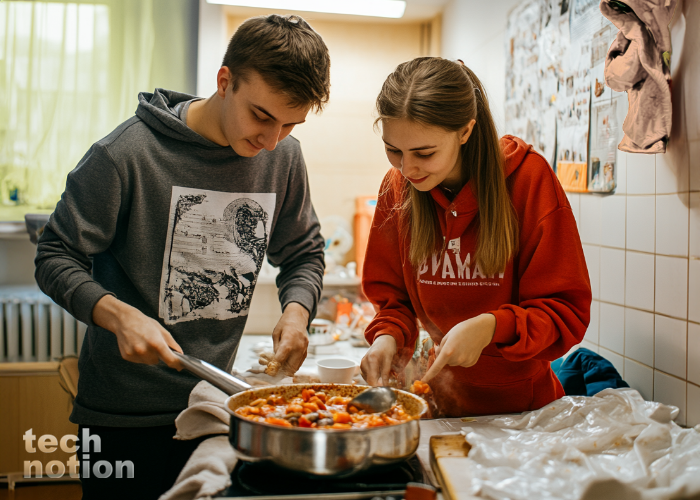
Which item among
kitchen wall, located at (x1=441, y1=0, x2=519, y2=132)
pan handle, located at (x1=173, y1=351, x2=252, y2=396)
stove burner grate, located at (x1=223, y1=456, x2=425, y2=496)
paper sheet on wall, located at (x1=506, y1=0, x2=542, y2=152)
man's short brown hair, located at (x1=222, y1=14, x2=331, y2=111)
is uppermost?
kitchen wall, located at (x1=441, y1=0, x2=519, y2=132)

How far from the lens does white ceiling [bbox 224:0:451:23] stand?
3.35 m

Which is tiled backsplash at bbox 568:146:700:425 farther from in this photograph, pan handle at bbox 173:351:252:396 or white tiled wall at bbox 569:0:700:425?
pan handle at bbox 173:351:252:396

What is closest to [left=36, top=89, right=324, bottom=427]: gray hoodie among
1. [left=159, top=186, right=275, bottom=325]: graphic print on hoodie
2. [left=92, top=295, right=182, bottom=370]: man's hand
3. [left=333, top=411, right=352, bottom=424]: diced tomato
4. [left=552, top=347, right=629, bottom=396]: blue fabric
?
[left=159, top=186, right=275, bottom=325]: graphic print on hoodie

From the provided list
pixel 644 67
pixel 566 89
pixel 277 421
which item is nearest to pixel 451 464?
pixel 277 421

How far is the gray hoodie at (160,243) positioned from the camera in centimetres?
118

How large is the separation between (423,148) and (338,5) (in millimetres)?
2091

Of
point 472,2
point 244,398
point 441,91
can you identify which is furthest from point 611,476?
point 472,2

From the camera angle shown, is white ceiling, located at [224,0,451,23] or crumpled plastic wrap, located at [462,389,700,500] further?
white ceiling, located at [224,0,451,23]

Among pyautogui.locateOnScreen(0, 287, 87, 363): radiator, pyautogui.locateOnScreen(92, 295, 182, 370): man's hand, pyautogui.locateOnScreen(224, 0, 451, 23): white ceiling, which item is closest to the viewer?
pyautogui.locateOnScreen(92, 295, 182, 370): man's hand

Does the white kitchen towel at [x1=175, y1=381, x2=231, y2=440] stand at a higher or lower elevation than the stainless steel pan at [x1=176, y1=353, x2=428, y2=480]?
lower

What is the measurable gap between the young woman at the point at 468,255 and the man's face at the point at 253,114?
8.9 inches

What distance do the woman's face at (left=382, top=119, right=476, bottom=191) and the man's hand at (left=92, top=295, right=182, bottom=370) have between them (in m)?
0.62

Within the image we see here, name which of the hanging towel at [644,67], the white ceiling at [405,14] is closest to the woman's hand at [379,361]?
the hanging towel at [644,67]

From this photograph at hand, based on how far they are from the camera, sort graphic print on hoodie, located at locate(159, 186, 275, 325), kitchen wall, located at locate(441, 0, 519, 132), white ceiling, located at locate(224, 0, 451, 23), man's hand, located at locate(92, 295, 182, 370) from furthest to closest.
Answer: white ceiling, located at locate(224, 0, 451, 23) < kitchen wall, located at locate(441, 0, 519, 132) < graphic print on hoodie, located at locate(159, 186, 275, 325) < man's hand, located at locate(92, 295, 182, 370)
